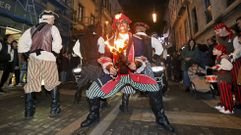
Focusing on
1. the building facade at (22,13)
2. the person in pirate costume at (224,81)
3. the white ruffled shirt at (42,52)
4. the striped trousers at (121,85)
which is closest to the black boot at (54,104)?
the white ruffled shirt at (42,52)

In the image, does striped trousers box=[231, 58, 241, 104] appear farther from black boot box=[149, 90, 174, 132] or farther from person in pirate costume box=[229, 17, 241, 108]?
black boot box=[149, 90, 174, 132]

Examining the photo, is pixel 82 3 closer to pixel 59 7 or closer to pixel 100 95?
pixel 59 7

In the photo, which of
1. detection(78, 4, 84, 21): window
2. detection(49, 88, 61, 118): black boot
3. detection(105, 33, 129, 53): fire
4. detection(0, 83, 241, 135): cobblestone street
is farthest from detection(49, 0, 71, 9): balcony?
detection(105, 33, 129, 53): fire

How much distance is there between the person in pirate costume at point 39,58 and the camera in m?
3.93

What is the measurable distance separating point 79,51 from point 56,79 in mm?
1085

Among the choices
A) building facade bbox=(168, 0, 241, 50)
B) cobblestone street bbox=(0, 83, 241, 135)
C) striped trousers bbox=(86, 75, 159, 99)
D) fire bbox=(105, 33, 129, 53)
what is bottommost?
cobblestone street bbox=(0, 83, 241, 135)

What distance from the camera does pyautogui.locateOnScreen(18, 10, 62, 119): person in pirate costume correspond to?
3930 millimetres

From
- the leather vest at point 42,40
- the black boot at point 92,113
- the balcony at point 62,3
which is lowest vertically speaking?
the black boot at point 92,113

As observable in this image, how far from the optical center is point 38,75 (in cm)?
397

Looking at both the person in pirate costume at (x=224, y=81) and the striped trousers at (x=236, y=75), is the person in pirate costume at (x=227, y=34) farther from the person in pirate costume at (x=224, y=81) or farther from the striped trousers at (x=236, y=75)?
the person in pirate costume at (x=224, y=81)

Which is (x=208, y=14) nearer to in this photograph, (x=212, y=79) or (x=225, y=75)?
(x=212, y=79)

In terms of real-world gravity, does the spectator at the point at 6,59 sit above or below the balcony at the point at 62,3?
below

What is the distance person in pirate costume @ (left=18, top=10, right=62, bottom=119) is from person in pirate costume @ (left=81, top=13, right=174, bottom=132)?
A: 1.24 meters

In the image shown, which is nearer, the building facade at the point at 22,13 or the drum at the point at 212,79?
the drum at the point at 212,79
